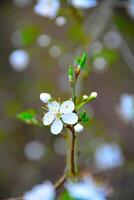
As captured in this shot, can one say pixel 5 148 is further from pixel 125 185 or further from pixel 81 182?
pixel 81 182

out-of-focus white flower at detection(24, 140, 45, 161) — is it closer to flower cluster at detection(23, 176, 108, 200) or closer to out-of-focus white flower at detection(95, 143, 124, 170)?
out-of-focus white flower at detection(95, 143, 124, 170)

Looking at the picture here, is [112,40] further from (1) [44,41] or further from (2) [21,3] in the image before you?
(2) [21,3]

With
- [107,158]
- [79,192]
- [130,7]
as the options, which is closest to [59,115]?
[79,192]

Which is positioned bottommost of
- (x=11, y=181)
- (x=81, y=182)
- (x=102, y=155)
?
(x=11, y=181)

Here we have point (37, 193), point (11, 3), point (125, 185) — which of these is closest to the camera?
point (37, 193)

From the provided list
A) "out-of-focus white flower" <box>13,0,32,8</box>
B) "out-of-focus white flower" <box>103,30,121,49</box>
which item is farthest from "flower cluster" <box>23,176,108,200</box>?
"out-of-focus white flower" <box>13,0,32,8</box>

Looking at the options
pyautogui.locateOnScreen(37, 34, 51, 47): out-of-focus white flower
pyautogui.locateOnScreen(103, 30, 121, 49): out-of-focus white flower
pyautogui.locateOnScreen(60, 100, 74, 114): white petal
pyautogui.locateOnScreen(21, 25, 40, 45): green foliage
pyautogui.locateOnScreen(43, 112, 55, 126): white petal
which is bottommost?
pyautogui.locateOnScreen(103, 30, 121, 49): out-of-focus white flower

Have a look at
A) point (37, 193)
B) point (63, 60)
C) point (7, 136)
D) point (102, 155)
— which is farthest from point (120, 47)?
point (37, 193)
